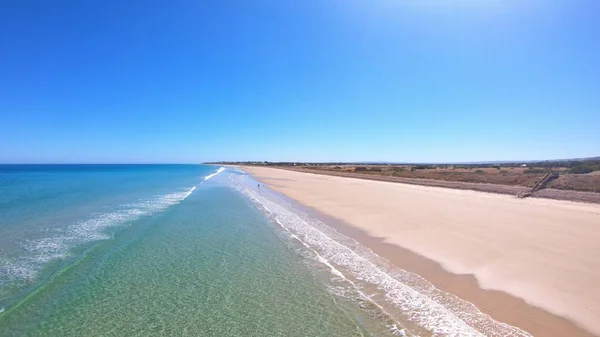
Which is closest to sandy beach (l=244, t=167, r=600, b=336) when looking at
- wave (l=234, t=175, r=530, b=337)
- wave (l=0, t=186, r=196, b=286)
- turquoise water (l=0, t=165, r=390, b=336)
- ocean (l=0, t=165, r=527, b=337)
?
wave (l=234, t=175, r=530, b=337)

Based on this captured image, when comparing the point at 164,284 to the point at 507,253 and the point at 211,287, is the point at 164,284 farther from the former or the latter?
the point at 507,253

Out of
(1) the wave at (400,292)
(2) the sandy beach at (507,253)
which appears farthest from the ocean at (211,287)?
Result: (2) the sandy beach at (507,253)

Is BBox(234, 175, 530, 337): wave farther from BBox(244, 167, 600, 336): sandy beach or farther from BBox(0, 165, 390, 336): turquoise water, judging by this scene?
BBox(0, 165, 390, 336): turquoise water

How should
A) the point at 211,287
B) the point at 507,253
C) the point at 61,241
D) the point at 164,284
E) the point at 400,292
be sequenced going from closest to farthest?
the point at 400,292
the point at 211,287
the point at 164,284
the point at 507,253
the point at 61,241

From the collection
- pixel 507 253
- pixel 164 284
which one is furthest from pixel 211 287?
pixel 507 253

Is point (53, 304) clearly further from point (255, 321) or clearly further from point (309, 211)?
point (309, 211)
